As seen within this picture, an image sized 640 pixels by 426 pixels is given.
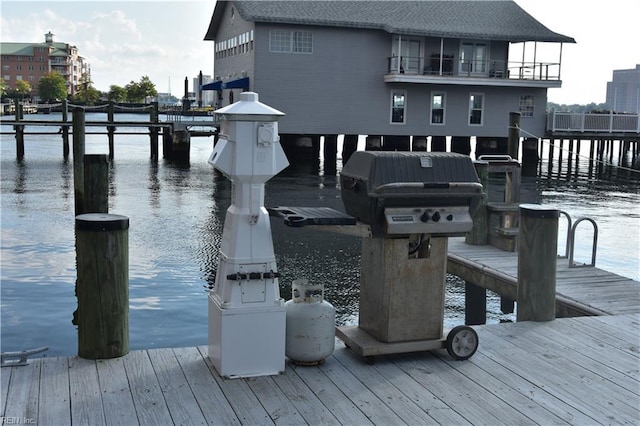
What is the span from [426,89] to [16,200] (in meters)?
21.6

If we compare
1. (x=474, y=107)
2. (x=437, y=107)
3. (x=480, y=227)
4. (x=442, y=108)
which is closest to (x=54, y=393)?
(x=480, y=227)

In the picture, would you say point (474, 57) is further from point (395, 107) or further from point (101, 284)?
point (101, 284)

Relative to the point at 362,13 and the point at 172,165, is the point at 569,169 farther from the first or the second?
the point at 172,165

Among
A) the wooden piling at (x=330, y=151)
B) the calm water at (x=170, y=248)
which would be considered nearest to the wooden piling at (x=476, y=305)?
the calm water at (x=170, y=248)

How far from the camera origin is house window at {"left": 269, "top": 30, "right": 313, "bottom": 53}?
36.8 meters

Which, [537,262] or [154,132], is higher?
[154,132]

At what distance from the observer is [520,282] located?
7.10 metres

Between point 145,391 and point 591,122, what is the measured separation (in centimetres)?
4045

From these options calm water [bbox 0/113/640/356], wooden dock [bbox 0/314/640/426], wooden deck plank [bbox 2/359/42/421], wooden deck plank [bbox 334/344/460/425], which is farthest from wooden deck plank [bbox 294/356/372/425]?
calm water [bbox 0/113/640/356]

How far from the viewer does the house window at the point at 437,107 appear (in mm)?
39656

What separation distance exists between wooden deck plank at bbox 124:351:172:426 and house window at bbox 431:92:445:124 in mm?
35197

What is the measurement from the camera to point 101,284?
5.52 metres

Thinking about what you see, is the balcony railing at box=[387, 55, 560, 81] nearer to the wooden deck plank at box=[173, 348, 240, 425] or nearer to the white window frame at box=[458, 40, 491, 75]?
the white window frame at box=[458, 40, 491, 75]

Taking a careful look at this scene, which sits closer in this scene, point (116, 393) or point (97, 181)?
point (116, 393)
